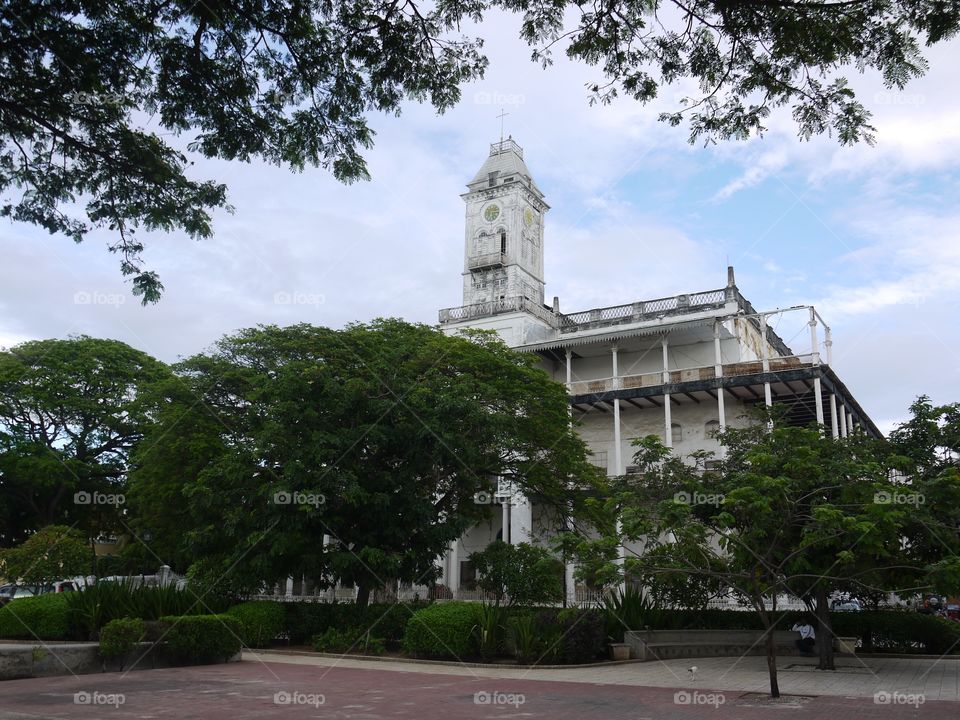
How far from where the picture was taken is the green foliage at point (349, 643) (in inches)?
686

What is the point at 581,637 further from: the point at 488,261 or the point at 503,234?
the point at 503,234

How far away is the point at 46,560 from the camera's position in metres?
19.8

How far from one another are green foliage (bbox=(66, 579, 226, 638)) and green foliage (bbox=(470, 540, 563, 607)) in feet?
21.9

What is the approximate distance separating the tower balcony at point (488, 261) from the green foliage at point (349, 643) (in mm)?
25059

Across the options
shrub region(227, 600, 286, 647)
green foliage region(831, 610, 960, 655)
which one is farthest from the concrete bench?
shrub region(227, 600, 286, 647)

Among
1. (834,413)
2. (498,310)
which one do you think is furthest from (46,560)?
(834,413)

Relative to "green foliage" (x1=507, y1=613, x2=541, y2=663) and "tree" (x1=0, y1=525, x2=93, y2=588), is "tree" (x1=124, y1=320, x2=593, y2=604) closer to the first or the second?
"tree" (x1=0, y1=525, x2=93, y2=588)

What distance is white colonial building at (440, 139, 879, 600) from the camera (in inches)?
1204

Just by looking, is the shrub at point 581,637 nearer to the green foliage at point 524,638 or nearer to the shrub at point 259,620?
the green foliage at point 524,638

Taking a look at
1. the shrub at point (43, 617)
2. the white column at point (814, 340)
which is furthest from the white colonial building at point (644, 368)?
the shrub at point (43, 617)

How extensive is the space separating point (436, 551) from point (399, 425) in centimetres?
324

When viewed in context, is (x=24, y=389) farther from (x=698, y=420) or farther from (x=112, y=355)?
(x=698, y=420)

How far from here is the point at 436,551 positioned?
765 inches

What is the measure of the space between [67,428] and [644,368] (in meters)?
26.5
